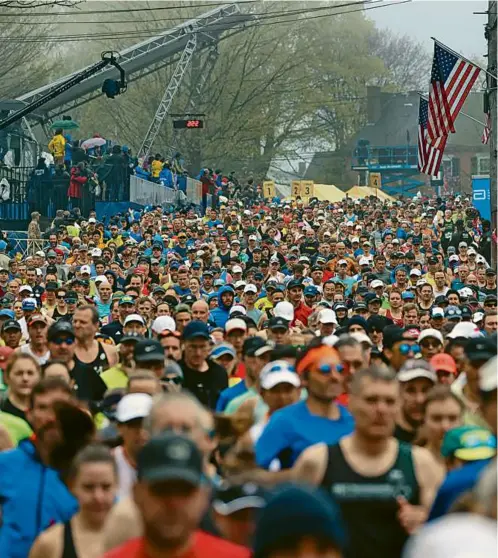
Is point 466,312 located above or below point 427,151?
below

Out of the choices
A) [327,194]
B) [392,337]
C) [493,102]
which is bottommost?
[392,337]

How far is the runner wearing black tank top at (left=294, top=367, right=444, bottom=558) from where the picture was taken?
6.08 m

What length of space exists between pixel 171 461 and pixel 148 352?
224 inches

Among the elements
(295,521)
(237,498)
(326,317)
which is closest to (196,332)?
(326,317)

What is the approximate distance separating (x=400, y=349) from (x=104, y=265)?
12.2 metres

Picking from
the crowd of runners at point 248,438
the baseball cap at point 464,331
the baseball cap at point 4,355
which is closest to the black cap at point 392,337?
the crowd of runners at point 248,438

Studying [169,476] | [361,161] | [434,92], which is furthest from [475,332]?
[361,161]

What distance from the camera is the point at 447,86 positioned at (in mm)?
23578

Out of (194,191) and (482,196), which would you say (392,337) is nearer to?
(482,196)

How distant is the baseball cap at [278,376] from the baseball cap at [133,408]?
956 mm

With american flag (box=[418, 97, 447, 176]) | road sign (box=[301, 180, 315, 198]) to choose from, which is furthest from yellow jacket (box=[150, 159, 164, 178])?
american flag (box=[418, 97, 447, 176])

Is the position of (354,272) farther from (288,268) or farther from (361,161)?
(361,161)

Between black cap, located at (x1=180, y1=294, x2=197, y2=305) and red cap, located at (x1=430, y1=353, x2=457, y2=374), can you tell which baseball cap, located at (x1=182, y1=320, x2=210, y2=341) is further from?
black cap, located at (x1=180, y1=294, x2=197, y2=305)

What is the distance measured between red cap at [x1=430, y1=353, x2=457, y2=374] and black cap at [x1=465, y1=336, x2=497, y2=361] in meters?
1.02
